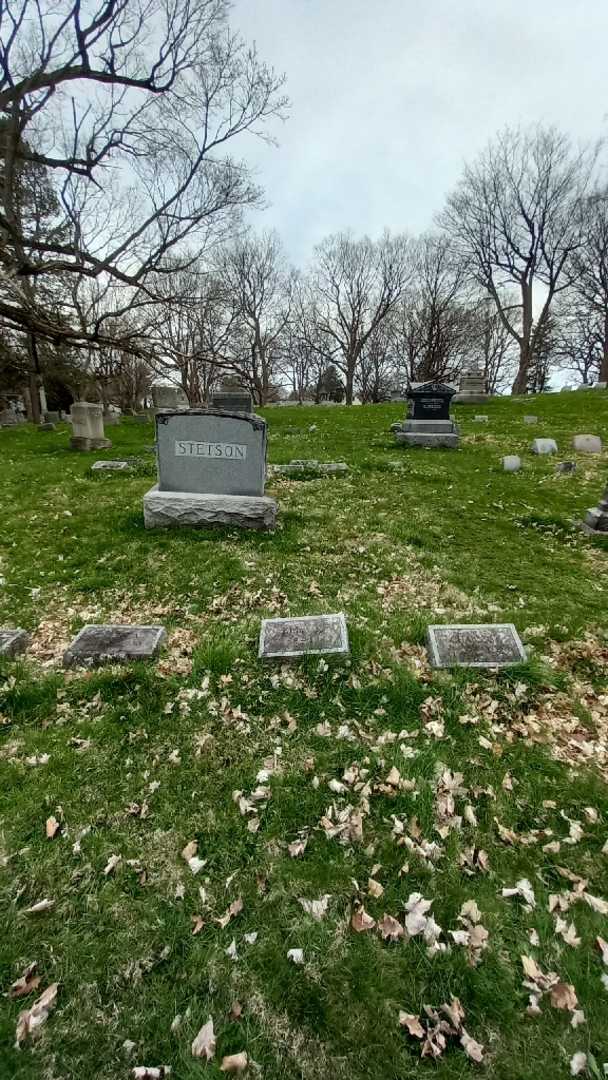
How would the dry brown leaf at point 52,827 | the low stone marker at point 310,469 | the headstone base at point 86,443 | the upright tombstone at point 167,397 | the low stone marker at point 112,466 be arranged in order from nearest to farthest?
the dry brown leaf at point 52,827, the low stone marker at point 310,469, the low stone marker at point 112,466, the headstone base at point 86,443, the upright tombstone at point 167,397

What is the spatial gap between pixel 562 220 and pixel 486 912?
33505 mm

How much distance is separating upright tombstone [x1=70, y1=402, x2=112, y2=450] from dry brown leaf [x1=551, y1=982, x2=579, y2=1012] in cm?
1326

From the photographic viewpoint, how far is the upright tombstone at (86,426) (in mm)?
12062

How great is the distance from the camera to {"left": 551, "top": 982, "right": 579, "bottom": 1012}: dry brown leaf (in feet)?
5.62

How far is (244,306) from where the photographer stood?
1332 inches

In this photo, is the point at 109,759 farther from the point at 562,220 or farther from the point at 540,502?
the point at 562,220

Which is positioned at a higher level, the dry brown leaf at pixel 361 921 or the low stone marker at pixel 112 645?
the low stone marker at pixel 112 645

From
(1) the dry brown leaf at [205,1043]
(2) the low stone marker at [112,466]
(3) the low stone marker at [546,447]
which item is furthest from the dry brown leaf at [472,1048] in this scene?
(3) the low stone marker at [546,447]

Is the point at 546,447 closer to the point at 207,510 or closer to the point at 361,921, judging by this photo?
the point at 207,510

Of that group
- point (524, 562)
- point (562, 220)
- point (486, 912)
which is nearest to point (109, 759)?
point (486, 912)

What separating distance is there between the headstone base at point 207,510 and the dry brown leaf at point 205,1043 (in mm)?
4843

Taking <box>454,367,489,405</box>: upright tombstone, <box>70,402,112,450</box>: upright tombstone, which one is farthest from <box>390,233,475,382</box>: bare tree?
<box>70,402,112,450</box>: upright tombstone

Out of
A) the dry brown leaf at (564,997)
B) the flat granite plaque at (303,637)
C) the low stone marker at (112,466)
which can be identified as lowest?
the dry brown leaf at (564,997)

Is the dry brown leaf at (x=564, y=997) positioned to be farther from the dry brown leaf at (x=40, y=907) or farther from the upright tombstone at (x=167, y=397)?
the upright tombstone at (x=167, y=397)
